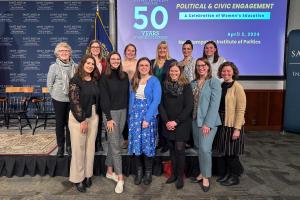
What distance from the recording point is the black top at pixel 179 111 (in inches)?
113

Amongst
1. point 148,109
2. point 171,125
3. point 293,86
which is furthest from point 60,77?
point 293,86

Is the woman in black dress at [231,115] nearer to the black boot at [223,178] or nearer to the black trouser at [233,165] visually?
the black trouser at [233,165]

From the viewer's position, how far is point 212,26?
5488mm

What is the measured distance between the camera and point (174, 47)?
219 inches

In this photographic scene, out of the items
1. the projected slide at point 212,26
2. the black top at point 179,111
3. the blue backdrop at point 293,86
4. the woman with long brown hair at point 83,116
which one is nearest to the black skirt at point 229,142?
the black top at point 179,111

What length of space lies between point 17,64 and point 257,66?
Answer: 4.93 m

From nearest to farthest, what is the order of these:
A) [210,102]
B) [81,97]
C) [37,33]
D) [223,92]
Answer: [81,97] → [210,102] → [223,92] → [37,33]

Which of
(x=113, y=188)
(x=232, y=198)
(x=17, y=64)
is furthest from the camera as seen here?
(x=17, y=64)

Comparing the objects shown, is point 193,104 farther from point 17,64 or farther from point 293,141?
point 17,64

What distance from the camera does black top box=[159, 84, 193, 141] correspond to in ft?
9.41

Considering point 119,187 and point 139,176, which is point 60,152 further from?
point 139,176

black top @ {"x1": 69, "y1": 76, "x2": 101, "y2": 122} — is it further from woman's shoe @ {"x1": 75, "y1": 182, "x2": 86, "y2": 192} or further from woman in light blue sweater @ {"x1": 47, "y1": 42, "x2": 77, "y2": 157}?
woman's shoe @ {"x1": 75, "y1": 182, "x2": 86, "y2": 192}

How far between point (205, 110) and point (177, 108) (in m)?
0.28

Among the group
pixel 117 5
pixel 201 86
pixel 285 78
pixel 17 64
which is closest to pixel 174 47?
pixel 117 5
